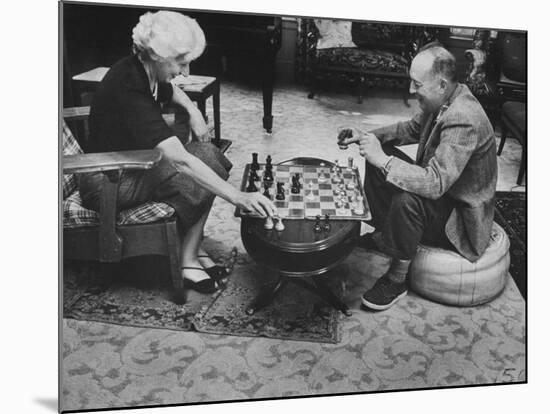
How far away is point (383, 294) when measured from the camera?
109 inches

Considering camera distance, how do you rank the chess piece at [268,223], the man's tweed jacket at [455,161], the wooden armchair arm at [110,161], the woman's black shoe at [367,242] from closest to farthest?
1. the wooden armchair arm at [110,161]
2. the chess piece at [268,223]
3. the man's tweed jacket at [455,161]
4. the woman's black shoe at [367,242]

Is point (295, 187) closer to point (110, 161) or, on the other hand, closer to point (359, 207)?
point (359, 207)

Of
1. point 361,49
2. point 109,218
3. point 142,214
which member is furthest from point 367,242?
point 109,218

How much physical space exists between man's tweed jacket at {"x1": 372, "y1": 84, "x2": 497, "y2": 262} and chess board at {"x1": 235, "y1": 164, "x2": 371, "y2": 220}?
19cm

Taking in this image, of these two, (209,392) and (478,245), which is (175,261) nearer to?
(209,392)

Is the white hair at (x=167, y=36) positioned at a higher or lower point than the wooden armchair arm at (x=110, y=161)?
higher

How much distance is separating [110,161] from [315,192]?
34.3 inches

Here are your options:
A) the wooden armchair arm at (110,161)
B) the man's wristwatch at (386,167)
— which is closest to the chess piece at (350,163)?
the man's wristwatch at (386,167)

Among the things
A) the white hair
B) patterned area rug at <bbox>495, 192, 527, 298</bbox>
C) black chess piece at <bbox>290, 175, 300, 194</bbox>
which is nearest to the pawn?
black chess piece at <bbox>290, 175, 300, 194</bbox>

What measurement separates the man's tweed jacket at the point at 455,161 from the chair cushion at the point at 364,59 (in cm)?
25

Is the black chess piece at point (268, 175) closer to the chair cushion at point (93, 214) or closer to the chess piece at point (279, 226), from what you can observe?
the chess piece at point (279, 226)

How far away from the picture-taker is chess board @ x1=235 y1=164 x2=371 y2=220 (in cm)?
254

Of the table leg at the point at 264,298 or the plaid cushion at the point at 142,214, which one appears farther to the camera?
the table leg at the point at 264,298

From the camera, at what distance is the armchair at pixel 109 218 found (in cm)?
236
